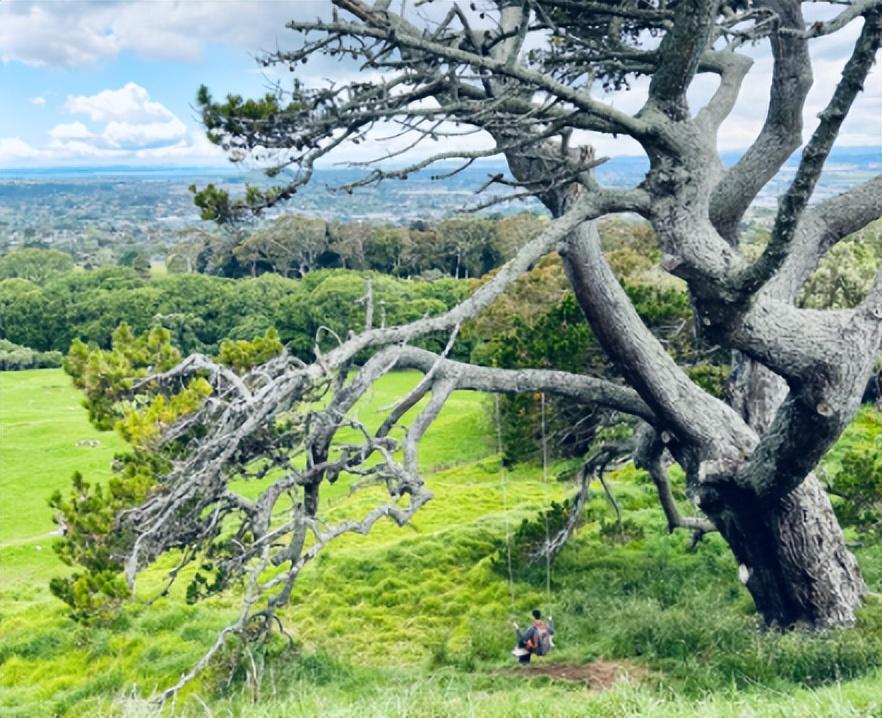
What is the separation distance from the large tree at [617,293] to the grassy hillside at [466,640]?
681mm

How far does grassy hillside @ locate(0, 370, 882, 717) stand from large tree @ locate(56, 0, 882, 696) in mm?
681

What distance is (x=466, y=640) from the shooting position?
10391 mm

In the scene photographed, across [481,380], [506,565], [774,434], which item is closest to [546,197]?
[481,380]

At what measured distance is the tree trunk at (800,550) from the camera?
7996 mm

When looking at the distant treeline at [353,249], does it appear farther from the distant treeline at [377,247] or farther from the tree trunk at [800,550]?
the tree trunk at [800,550]

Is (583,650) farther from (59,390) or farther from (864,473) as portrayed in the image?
(59,390)

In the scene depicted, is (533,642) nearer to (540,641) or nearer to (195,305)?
(540,641)

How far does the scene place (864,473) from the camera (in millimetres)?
9719

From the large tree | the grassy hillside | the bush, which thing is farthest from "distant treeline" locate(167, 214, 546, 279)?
the large tree

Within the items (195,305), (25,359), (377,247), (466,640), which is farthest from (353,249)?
(466,640)

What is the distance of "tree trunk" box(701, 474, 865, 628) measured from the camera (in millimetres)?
7996

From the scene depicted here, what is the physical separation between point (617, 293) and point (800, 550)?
2.95 m

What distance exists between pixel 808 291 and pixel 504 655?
1755 cm

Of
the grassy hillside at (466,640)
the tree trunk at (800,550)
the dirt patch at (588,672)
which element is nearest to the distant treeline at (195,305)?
the grassy hillside at (466,640)
